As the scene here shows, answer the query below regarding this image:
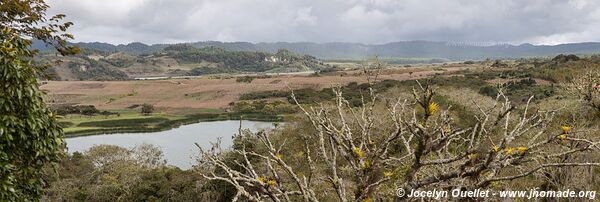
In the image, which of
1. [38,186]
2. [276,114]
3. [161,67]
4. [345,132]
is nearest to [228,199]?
[38,186]

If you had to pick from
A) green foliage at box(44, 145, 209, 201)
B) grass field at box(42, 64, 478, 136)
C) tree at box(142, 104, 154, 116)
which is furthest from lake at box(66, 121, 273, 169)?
green foliage at box(44, 145, 209, 201)

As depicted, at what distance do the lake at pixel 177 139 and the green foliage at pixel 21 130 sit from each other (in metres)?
37.5

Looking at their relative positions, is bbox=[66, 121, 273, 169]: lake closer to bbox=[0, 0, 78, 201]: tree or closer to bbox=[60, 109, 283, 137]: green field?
bbox=[60, 109, 283, 137]: green field

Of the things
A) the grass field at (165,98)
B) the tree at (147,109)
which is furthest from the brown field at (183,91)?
the tree at (147,109)

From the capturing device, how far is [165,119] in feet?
232

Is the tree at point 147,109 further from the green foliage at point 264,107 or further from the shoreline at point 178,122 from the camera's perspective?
the green foliage at point 264,107

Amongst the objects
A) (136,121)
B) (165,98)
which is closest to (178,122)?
(136,121)

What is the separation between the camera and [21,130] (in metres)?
6.70

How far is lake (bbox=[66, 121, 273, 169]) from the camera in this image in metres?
48.9

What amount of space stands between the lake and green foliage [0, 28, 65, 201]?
3752cm

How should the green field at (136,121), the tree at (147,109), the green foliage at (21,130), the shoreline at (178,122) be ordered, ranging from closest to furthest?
the green foliage at (21,130) < the shoreline at (178,122) < the green field at (136,121) < the tree at (147,109)

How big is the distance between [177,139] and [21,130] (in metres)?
51.1

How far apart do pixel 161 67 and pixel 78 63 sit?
32.9 meters

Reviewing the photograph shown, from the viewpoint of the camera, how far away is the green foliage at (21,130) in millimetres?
6516
